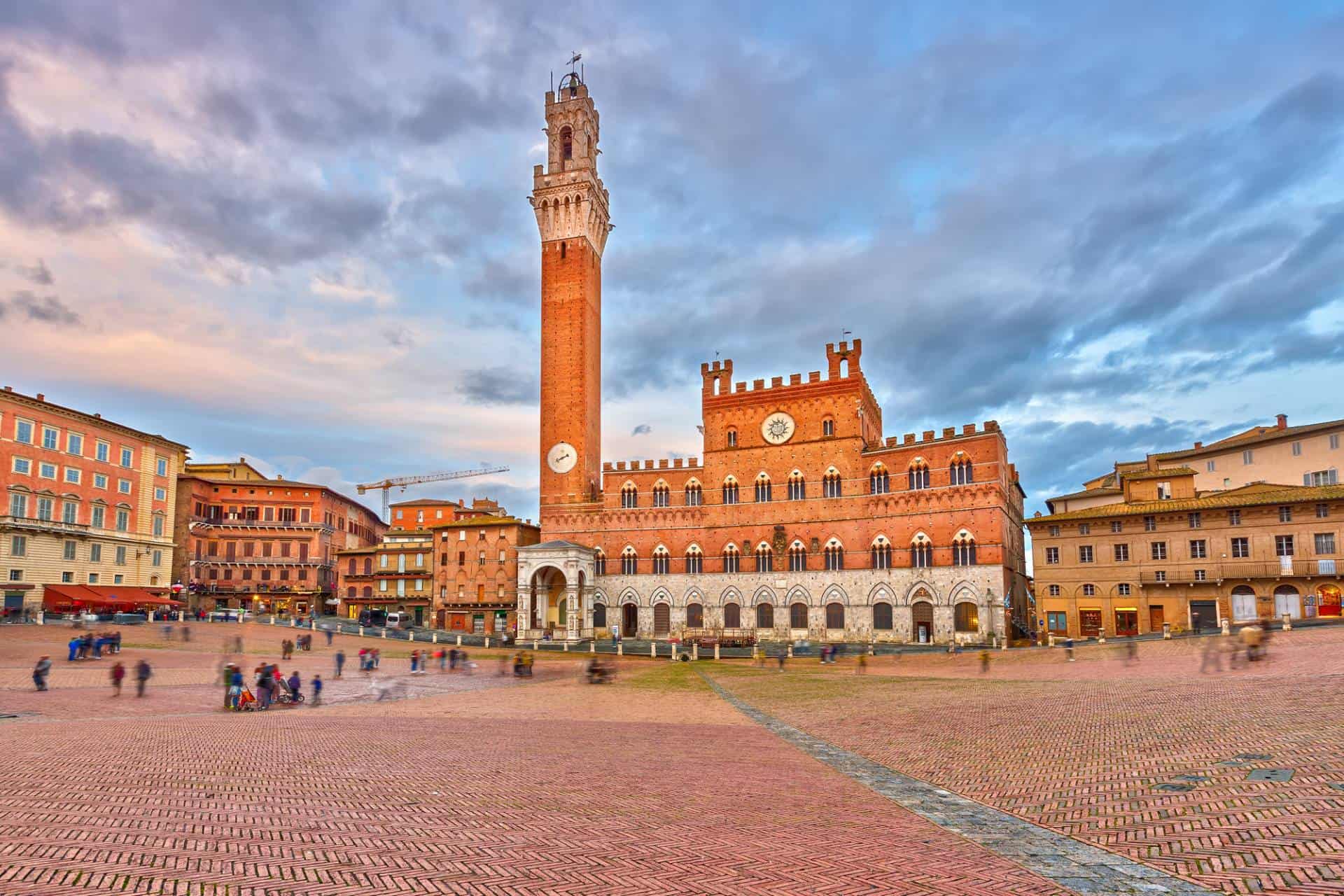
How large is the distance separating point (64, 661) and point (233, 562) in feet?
147

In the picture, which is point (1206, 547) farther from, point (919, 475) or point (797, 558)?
point (797, 558)

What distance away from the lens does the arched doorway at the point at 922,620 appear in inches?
2148

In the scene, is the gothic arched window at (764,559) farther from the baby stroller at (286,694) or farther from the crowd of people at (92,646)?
the crowd of people at (92,646)

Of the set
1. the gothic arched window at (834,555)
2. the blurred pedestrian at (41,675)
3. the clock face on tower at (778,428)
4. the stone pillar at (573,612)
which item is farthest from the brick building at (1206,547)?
the blurred pedestrian at (41,675)

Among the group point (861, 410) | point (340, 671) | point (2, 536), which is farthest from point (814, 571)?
point (2, 536)

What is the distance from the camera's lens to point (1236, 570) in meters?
47.9

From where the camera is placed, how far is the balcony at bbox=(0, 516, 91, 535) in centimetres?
5116

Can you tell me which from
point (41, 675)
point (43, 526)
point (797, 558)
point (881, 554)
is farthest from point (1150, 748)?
point (43, 526)

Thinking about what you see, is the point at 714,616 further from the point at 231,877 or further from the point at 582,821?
the point at 231,877

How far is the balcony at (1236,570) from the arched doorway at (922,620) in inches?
503

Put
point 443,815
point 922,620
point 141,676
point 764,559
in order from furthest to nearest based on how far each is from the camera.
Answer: point 764,559
point 922,620
point 141,676
point 443,815

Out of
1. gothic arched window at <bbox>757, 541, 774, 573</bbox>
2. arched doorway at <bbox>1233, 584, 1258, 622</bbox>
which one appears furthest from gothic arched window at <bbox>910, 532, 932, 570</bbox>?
arched doorway at <bbox>1233, 584, 1258, 622</bbox>

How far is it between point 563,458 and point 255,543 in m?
34.0

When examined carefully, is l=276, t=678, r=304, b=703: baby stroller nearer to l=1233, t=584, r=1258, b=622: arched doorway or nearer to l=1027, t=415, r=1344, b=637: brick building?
l=1027, t=415, r=1344, b=637: brick building
